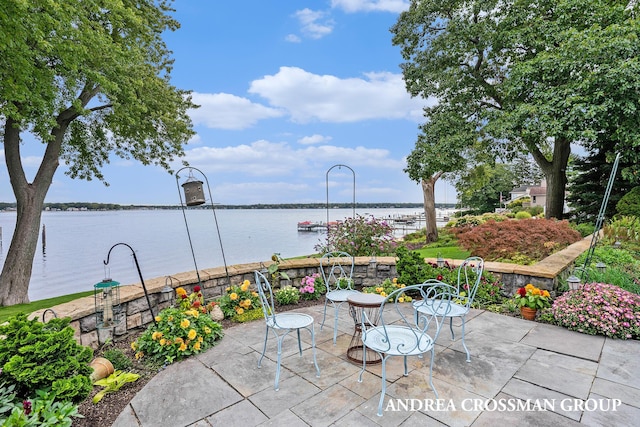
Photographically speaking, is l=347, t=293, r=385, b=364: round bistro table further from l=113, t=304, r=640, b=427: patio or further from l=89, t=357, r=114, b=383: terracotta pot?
l=89, t=357, r=114, b=383: terracotta pot

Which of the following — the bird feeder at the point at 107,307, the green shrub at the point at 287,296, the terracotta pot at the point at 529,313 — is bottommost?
the terracotta pot at the point at 529,313

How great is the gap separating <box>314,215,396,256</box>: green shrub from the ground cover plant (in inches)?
131

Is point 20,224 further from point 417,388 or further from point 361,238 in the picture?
point 417,388

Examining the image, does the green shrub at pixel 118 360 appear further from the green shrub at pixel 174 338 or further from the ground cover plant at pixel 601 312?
the ground cover plant at pixel 601 312

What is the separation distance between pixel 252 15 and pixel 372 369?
8.17 meters

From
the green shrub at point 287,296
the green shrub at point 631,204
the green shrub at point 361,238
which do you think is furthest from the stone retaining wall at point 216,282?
the green shrub at point 631,204

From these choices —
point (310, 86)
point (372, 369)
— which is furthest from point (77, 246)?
point (372, 369)

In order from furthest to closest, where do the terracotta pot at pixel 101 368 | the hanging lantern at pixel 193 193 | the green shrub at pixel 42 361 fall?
1. the hanging lantern at pixel 193 193
2. the terracotta pot at pixel 101 368
3. the green shrub at pixel 42 361

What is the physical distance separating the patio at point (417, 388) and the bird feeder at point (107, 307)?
33.6 inches

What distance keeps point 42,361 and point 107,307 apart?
1.00 metres

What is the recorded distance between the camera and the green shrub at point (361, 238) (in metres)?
6.45

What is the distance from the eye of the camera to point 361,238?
256 inches

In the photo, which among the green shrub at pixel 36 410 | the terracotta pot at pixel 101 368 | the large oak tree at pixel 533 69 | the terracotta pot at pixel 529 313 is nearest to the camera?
the green shrub at pixel 36 410

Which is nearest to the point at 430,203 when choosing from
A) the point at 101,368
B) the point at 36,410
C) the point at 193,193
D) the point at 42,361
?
the point at 193,193
